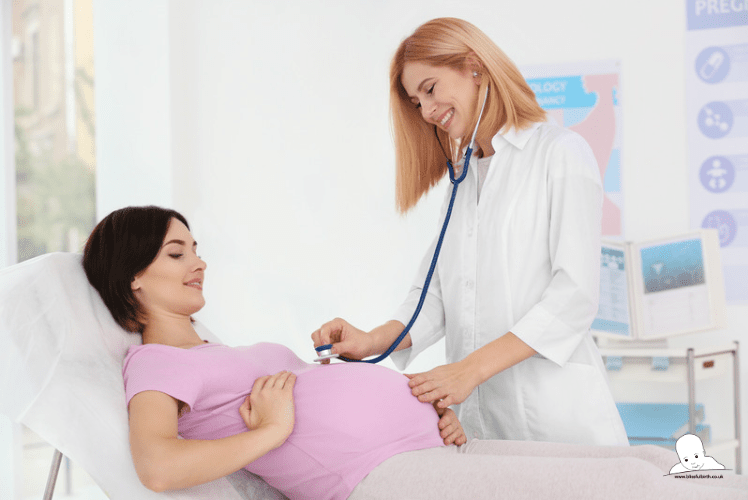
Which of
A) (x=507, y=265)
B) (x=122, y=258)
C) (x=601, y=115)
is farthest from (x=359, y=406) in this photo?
(x=601, y=115)

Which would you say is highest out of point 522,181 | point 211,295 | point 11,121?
point 11,121

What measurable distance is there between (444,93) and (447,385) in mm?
598

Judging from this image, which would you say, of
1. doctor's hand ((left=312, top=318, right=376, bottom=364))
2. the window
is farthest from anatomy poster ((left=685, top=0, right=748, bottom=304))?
the window

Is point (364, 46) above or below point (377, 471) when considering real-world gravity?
above

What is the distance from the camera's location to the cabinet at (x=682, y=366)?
7.40 ft

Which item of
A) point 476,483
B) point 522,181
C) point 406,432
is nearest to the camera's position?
point 476,483

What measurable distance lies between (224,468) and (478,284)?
2.10 ft

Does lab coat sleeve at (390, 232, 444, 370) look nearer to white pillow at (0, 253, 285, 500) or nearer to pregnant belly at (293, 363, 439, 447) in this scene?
pregnant belly at (293, 363, 439, 447)

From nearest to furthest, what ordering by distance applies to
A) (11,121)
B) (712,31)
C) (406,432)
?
1. (406,432)
2. (11,121)
3. (712,31)

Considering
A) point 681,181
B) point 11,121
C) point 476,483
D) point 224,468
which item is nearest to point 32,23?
point 11,121

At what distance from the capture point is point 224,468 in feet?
2.99

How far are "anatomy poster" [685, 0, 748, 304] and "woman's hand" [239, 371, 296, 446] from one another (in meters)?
2.32

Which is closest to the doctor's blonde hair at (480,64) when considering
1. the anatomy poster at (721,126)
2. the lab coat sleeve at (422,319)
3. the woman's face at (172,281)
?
the lab coat sleeve at (422,319)

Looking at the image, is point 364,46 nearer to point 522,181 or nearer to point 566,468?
point 522,181
